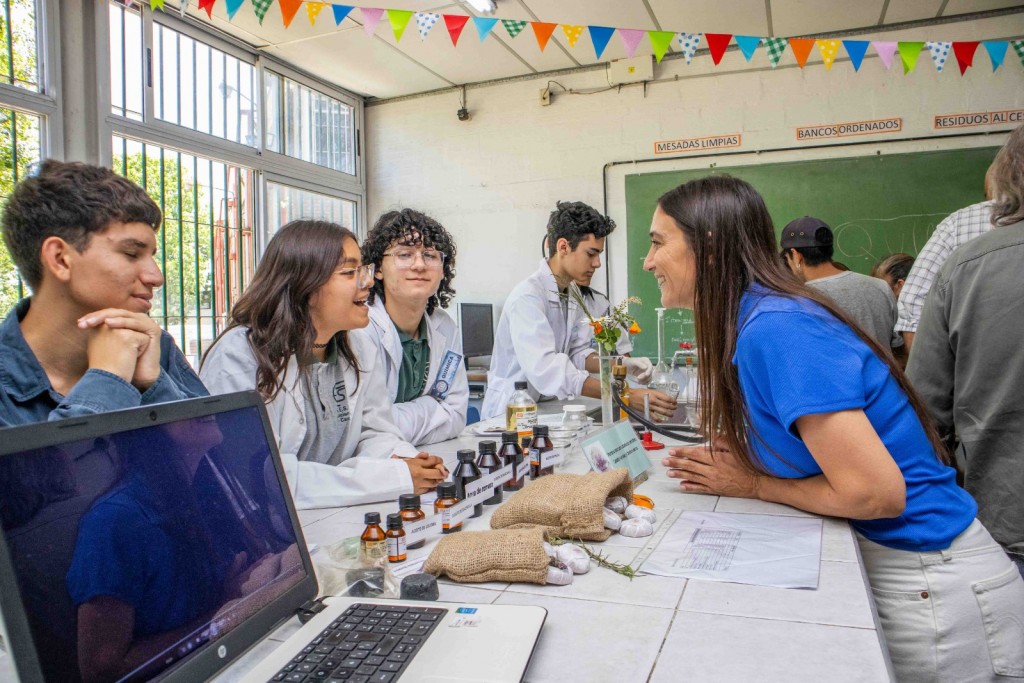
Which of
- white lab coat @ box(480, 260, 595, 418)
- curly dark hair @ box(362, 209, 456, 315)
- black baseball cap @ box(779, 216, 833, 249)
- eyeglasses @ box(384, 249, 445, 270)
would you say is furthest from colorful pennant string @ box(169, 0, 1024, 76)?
eyeglasses @ box(384, 249, 445, 270)

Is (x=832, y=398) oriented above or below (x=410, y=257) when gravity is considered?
below

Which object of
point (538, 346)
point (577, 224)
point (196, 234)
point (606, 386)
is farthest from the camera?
point (196, 234)

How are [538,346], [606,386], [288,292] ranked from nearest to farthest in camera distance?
[288,292] → [606,386] → [538,346]

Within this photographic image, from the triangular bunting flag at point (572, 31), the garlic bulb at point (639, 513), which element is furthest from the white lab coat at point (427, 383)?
the triangular bunting flag at point (572, 31)

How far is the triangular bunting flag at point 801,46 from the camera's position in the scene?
4.11 m

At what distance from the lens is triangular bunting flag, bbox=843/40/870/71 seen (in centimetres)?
422

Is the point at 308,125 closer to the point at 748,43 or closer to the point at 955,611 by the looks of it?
the point at 748,43

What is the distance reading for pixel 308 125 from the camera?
549 centimetres

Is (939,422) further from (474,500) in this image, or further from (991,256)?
(474,500)

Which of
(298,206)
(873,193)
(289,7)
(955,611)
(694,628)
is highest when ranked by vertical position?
(289,7)

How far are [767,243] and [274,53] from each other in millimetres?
4435

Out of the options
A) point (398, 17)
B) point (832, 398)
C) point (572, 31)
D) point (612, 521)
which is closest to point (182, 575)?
point (612, 521)

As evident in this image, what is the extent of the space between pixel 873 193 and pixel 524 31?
255 centimetres

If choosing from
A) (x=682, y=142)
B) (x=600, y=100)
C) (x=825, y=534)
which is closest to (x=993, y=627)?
(x=825, y=534)
